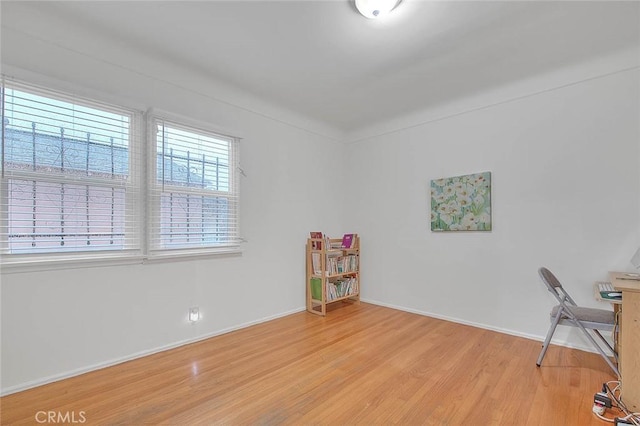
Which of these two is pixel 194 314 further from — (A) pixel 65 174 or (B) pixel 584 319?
(B) pixel 584 319

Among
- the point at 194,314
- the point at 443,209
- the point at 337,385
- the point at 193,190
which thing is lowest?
the point at 337,385

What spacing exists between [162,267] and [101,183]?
85 cm

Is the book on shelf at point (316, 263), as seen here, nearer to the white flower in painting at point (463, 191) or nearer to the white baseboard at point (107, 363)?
the white baseboard at point (107, 363)

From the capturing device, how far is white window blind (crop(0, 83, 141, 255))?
1.93 metres

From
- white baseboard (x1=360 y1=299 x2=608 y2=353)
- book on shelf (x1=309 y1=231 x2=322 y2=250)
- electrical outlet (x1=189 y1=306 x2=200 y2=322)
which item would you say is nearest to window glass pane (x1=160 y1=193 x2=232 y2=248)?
electrical outlet (x1=189 y1=306 x2=200 y2=322)

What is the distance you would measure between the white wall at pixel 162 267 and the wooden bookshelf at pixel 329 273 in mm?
163

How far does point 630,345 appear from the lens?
1.80m

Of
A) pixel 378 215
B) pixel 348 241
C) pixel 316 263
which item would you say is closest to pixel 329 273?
pixel 316 263

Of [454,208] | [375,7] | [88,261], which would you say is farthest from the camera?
[454,208]

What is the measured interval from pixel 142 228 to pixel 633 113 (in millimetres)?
4288

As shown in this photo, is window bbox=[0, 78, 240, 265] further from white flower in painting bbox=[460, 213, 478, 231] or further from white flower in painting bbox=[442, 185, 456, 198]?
white flower in painting bbox=[460, 213, 478, 231]

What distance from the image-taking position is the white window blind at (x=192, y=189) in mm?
2582

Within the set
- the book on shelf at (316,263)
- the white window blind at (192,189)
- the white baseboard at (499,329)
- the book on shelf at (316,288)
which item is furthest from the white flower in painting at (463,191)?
the white window blind at (192,189)

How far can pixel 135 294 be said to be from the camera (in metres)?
2.41
